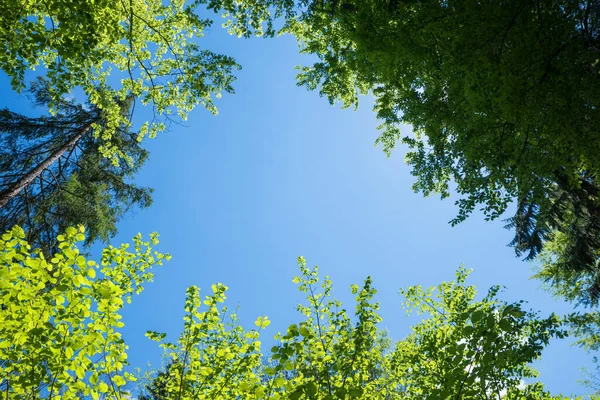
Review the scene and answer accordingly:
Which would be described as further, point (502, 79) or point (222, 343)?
point (222, 343)

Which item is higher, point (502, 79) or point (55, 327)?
point (502, 79)

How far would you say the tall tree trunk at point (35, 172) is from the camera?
7.74 metres

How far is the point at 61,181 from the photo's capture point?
9.55 metres

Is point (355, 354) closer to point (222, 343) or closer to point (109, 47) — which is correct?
point (222, 343)

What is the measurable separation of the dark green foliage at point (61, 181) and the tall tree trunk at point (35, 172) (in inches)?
3.0

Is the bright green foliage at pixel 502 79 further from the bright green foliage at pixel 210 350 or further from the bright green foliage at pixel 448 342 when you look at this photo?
the bright green foliage at pixel 210 350

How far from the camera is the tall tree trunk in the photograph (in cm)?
774

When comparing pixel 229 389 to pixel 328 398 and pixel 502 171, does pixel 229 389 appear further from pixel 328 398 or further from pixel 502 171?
pixel 502 171

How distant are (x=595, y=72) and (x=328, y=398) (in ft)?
15.8

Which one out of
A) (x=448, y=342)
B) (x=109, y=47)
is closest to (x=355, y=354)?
(x=448, y=342)

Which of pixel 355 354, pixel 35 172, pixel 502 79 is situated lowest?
pixel 355 354

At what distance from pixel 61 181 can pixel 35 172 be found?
→ 93 cm

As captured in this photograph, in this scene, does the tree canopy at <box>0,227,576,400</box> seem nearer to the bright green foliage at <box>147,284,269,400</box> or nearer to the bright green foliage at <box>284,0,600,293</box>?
the bright green foliage at <box>147,284,269,400</box>

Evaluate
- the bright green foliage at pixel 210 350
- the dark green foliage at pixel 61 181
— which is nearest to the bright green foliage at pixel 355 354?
the bright green foliage at pixel 210 350
